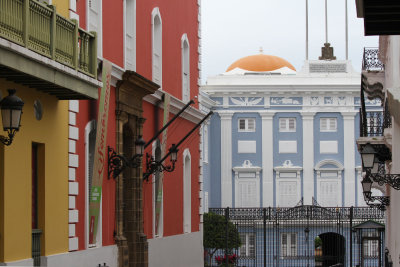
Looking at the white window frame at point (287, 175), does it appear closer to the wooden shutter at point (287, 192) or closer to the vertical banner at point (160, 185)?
the wooden shutter at point (287, 192)

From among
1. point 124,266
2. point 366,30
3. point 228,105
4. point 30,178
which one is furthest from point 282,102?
point 366,30

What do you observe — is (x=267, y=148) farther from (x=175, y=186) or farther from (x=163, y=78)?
(x=163, y=78)

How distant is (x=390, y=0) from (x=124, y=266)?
1307 cm

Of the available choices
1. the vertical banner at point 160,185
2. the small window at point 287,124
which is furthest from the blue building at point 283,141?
the vertical banner at point 160,185

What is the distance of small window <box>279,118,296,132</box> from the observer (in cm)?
5269

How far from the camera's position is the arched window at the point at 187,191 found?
2955cm

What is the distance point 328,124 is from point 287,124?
83.2 inches

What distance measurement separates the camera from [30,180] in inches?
604

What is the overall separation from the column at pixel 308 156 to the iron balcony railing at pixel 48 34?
119 ft

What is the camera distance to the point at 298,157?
172 feet

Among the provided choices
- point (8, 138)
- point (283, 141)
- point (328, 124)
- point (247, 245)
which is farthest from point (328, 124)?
point (8, 138)

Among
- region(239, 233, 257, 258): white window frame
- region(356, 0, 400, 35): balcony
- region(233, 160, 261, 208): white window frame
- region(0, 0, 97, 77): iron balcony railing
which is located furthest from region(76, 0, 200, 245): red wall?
region(233, 160, 261, 208): white window frame

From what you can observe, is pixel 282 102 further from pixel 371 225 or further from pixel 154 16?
pixel 154 16

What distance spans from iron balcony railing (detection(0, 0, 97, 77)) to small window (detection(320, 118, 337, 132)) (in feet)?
120
